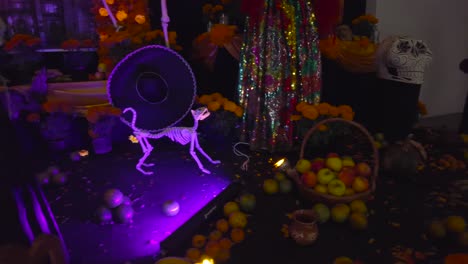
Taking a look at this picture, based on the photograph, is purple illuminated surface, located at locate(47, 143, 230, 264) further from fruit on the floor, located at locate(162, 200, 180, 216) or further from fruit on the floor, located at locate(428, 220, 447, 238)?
fruit on the floor, located at locate(428, 220, 447, 238)

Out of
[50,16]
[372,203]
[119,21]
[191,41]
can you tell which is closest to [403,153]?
[372,203]

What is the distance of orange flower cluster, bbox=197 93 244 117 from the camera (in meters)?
3.25

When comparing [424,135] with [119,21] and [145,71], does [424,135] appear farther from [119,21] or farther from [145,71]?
[119,21]

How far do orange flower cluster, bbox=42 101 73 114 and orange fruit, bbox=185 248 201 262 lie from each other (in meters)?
2.15

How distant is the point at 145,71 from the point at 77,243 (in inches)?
51.4

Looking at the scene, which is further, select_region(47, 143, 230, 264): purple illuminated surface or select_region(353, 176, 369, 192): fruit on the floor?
select_region(353, 176, 369, 192): fruit on the floor

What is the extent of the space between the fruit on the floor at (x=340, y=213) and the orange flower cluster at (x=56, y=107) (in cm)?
249

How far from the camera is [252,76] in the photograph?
3.29 meters

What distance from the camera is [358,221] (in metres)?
2.02

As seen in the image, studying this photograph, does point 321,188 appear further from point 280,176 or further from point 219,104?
point 219,104

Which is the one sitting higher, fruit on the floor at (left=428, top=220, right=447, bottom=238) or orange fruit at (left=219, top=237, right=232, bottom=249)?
fruit on the floor at (left=428, top=220, right=447, bottom=238)

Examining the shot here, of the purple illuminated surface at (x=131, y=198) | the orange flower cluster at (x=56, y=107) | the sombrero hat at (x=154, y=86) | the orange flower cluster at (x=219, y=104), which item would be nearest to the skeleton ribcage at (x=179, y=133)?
the sombrero hat at (x=154, y=86)

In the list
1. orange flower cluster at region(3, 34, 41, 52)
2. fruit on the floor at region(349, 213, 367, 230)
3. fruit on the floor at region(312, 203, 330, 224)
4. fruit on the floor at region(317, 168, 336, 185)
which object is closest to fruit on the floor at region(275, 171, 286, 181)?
fruit on the floor at region(317, 168, 336, 185)

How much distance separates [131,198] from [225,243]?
871 mm
